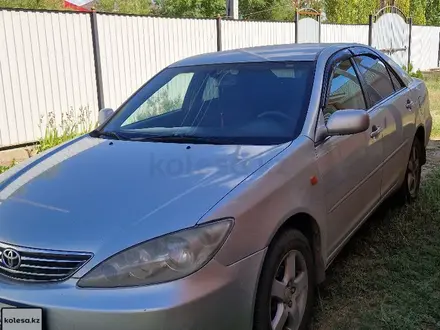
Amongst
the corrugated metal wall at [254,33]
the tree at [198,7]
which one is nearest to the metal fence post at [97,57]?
the corrugated metal wall at [254,33]

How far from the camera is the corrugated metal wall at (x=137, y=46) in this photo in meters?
8.36

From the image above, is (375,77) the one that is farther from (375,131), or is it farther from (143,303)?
(143,303)

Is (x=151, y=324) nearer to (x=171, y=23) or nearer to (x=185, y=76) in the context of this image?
(x=185, y=76)

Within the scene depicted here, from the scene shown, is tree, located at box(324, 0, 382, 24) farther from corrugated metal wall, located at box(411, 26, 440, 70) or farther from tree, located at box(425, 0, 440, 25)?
tree, located at box(425, 0, 440, 25)

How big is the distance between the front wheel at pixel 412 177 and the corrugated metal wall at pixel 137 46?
17.3ft

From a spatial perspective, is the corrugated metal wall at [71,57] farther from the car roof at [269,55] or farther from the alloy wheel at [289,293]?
the alloy wheel at [289,293]

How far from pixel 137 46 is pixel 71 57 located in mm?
1401

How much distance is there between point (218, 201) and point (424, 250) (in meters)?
2.27

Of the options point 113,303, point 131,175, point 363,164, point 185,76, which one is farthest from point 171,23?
point 113,303

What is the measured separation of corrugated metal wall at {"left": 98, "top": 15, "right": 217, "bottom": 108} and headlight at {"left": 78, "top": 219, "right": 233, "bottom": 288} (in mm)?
6732

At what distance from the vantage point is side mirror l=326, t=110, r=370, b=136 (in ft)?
9.36

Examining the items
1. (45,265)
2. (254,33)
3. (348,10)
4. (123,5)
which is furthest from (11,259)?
(123,5)

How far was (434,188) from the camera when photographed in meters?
5.08

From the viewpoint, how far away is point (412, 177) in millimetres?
4738
